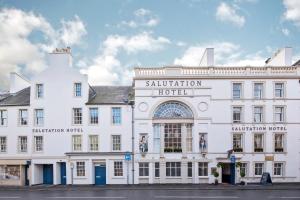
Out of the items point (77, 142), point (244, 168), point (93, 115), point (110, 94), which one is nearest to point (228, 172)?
point (244, 168)

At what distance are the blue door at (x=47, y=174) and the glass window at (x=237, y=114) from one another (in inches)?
864

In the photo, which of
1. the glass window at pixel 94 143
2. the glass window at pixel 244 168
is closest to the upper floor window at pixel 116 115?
the glass window at pixel 94 143

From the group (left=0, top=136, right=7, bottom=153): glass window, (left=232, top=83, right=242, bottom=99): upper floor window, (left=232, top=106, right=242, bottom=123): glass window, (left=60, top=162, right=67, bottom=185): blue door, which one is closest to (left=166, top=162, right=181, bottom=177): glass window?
(left=232, top=106, right=242, bottom=123): glass window

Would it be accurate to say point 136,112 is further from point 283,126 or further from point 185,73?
point 283,126

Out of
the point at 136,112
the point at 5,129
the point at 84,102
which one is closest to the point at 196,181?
the point at 136,112

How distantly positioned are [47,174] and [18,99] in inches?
377

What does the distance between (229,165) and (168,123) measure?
8.46 meters

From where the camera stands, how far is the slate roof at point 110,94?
126ft

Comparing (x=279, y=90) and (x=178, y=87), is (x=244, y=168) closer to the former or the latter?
(x=279, y=90)

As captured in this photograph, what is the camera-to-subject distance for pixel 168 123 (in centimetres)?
3769

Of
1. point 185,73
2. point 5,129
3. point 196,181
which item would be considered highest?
point 185,73

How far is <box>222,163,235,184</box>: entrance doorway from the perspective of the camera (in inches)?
1468

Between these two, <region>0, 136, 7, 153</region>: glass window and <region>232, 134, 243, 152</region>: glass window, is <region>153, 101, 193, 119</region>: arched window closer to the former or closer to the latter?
<region>232, 134, 243, 152</region>: glass window

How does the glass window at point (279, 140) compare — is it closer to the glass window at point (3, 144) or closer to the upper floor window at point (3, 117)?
the glass window at point (3, 144)
